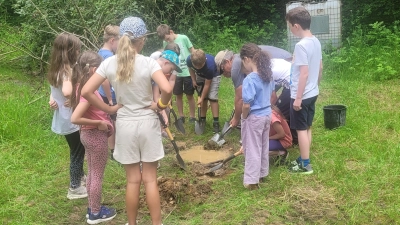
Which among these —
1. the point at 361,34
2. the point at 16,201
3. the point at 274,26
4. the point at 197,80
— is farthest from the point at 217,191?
the point at 274,26

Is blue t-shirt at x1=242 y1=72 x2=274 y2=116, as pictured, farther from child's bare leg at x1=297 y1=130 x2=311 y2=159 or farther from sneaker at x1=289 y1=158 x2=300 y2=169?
sneaker at x1=289 y1=158 x2=300 y2=169

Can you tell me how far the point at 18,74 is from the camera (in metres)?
8.74

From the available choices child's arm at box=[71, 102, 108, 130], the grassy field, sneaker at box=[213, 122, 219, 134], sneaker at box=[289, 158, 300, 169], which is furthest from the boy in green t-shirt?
child's arm at box=[71, 102, 108, 130]

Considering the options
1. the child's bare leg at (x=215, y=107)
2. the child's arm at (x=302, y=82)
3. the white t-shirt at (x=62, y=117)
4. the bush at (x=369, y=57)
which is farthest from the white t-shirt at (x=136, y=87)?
the bush at (x=369, y=57)

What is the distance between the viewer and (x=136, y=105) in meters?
3.07

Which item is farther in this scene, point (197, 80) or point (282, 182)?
point (197, 80)

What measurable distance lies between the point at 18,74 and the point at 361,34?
22.7ft

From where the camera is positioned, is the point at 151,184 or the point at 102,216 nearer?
the point at 151,184

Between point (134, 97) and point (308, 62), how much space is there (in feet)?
5.65

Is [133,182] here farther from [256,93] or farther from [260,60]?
[260,60]

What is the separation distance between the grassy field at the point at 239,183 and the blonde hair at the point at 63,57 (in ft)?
3.65

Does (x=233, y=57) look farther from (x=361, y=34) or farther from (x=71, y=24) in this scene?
(x=361, y=34)

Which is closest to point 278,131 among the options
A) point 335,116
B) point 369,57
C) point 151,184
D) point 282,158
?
point 282,158

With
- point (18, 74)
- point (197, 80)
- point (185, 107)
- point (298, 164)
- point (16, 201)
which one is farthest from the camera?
point (18, 74)
